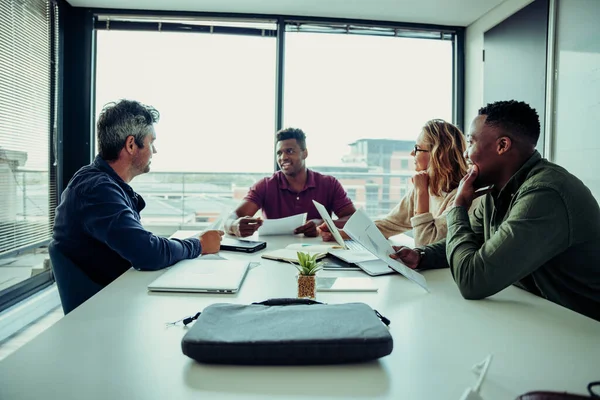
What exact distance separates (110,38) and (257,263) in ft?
9.94

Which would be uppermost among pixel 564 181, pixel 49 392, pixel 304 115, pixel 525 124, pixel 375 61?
pixel 375 61

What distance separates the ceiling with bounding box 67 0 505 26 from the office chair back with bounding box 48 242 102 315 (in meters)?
2.64

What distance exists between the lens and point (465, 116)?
394cm

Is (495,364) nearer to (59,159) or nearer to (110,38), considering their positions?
(59,159)

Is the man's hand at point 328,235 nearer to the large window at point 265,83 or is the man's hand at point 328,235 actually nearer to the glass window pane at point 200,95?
the large window at point 265,83

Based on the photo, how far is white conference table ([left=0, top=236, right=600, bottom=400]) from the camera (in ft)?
2.15

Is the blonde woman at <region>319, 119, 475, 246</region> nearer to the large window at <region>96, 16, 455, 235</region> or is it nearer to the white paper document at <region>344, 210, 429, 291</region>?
the white paper document at <region>344, 210, 429, 291</region>

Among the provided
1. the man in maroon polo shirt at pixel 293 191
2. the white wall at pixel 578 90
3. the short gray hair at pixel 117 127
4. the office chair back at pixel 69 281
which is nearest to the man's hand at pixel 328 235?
the man in maroon polo shirt at pixel 293 191

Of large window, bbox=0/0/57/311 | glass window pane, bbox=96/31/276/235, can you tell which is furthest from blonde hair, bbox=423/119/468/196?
large window, bbox=0/0/57/311

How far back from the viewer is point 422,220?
6.45 feet

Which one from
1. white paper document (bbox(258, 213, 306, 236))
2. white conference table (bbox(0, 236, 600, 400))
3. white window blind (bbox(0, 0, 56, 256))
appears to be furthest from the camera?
white window blind (bbox(0, 0, 56, 256))

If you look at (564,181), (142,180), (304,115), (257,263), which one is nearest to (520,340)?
(564,181)

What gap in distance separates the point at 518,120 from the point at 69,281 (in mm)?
1506

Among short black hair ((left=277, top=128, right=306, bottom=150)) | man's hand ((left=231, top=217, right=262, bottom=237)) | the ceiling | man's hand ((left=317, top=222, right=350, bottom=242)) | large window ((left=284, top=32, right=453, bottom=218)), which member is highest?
the ceiling
